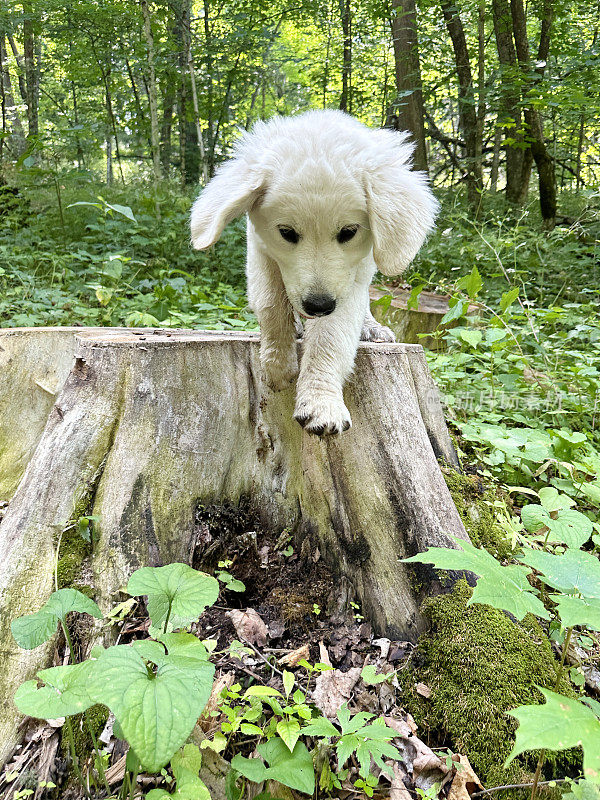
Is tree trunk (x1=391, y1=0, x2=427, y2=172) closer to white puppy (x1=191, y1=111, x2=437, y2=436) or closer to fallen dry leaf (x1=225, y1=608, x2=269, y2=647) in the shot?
white puppy (x1=191, y1=111, x2=437, y2=436)

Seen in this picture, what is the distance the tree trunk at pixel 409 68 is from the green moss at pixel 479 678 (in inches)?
303

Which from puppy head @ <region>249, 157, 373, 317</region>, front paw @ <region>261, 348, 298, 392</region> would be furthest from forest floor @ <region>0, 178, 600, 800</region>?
puppy head @ <region>249, 157, 373, 317</region>

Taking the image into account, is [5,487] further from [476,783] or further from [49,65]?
[49,65]

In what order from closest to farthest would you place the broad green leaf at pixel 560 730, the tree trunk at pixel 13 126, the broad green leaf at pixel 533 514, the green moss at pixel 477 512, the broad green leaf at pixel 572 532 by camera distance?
1. the broad green leaf at pixel 560 730
2. the broad green leaf at pixel 572 532
3. the broad green leaf at pixel 533 514
4. the green moss at pixel 477 512
5. the tree trunk at pixel 13 126

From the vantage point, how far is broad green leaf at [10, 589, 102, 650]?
→ 123cm

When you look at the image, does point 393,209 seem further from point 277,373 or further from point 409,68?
point 409,68

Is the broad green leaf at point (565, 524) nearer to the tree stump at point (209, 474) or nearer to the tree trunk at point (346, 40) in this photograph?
the tree stump at point (209, 474)

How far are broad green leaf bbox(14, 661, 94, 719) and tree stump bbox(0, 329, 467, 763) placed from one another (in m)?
0.66

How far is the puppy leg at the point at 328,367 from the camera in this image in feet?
7.45

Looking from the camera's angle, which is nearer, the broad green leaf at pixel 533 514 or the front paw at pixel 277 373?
the broad green leaf at pixel 533 514

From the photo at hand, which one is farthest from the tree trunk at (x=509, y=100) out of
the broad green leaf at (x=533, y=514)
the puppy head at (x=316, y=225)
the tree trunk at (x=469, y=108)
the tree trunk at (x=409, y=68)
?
the broad green leaf at (x=533, y=514)

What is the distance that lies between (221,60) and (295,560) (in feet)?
33.9

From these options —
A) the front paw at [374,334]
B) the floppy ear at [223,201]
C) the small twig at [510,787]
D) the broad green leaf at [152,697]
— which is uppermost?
the floppy ear at [223,201]

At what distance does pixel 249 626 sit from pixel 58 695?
0.87 metres
